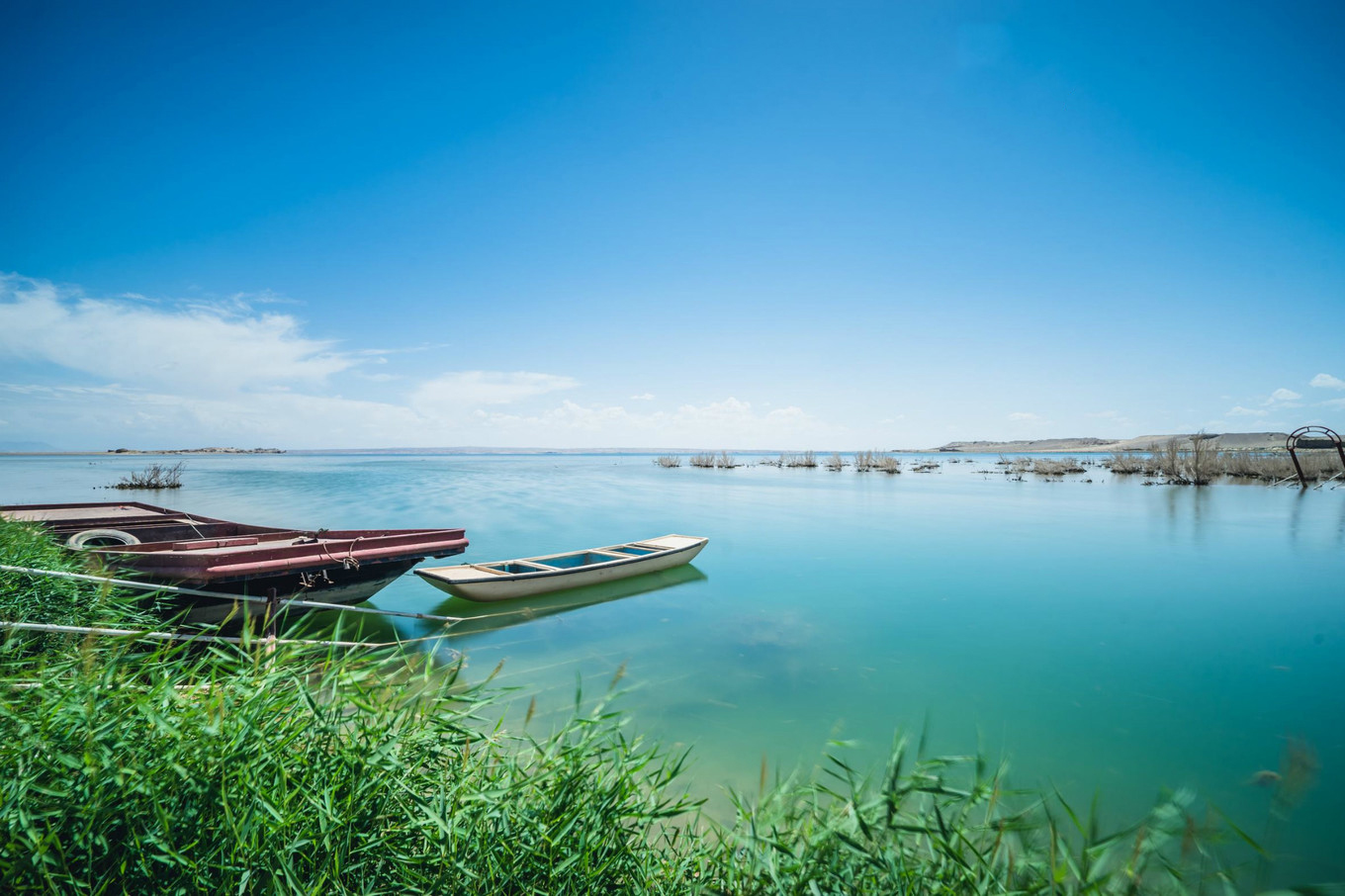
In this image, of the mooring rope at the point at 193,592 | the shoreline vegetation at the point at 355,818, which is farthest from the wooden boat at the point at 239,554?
the shoreline vegetation at the point at 355,818

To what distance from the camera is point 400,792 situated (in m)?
2.41

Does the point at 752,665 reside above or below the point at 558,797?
below

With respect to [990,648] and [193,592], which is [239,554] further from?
[990,648]

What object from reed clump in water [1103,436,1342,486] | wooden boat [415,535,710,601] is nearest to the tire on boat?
wooden boat [415,535,710,601]

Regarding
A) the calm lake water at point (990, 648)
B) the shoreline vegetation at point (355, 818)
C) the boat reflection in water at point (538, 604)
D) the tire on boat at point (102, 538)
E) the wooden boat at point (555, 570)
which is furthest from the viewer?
the boat reflection in water at point (538, 604)

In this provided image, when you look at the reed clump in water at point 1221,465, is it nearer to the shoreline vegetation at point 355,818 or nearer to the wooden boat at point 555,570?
the wooden boat at point 555,570

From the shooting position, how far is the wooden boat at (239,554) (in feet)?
21.2

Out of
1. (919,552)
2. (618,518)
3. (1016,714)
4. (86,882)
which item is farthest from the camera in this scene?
(618,518)

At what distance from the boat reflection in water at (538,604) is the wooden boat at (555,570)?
0.21 m

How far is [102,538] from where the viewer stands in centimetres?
890

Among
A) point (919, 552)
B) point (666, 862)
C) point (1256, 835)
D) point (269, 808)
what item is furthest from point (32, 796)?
point (919, 552)

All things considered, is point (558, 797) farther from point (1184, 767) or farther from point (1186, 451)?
point (1186, 451)

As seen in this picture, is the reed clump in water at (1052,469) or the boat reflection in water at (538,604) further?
the reed clump in water at (1052,469)

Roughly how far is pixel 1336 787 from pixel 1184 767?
111cm
